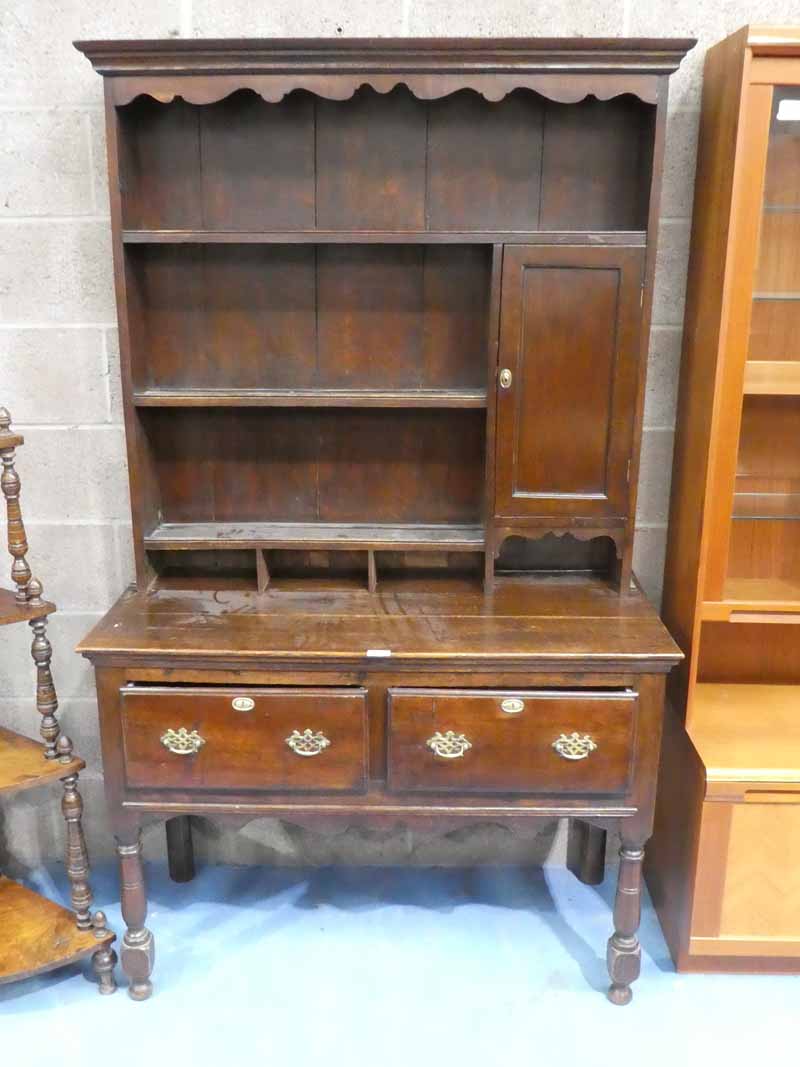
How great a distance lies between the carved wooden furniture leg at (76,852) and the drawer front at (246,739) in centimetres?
23

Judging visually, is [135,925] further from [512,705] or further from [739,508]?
[739,508]

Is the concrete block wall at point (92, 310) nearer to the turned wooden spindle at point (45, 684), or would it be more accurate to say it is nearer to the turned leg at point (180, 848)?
the turned leg at point (180, 848)

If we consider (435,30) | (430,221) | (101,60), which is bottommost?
(430,221)

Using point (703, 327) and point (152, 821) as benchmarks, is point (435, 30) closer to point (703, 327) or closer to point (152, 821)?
point (703, 327)

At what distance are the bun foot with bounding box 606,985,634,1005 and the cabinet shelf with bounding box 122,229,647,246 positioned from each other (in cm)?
158

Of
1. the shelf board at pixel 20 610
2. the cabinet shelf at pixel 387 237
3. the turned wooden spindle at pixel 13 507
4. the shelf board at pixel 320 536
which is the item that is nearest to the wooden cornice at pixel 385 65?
the cabinet shelf at pixel 387 237

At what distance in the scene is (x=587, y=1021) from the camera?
1844mm

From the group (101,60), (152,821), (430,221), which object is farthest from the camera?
(430,221)

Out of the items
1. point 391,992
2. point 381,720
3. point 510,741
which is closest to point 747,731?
point 510,741

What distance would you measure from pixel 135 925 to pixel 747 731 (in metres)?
1.42

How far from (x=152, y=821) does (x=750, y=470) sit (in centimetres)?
147

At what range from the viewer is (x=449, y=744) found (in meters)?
1.71

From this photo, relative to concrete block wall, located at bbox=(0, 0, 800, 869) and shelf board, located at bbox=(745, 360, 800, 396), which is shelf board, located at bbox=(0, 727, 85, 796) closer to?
concrete block wall, located at bbox=(0, 0, 800, 869)

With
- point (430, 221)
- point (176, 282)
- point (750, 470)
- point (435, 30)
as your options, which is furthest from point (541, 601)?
point (435, 30)
